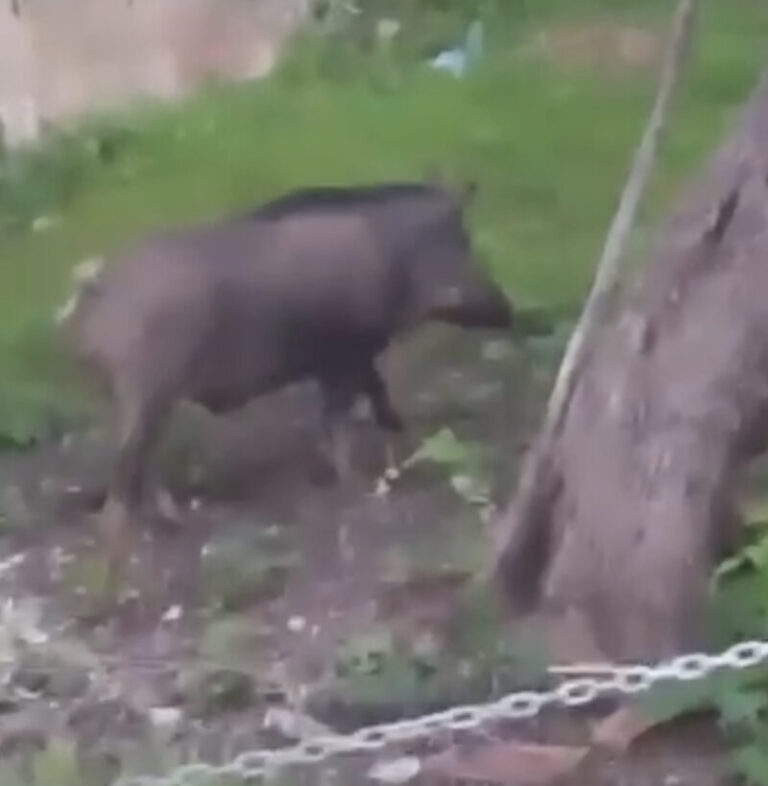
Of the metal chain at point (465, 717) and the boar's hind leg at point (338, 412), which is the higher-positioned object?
the boar's hind leg at point (338, 412)

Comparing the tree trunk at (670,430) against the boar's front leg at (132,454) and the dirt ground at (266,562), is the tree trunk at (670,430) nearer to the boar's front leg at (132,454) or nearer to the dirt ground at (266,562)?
the dirt ground at (266,562)

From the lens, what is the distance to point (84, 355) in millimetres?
5895

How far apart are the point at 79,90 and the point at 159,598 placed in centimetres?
524

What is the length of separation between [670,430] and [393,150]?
4.52 m

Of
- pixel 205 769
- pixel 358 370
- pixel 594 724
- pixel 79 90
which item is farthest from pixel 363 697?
pixel 79 90

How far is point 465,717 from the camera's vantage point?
421cm

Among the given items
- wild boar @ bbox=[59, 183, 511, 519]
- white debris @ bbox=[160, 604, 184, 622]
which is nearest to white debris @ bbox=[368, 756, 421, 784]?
white debris @ bbox=[160, 604, 184, 622]

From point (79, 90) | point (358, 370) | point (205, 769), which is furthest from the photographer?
point (79, 90)

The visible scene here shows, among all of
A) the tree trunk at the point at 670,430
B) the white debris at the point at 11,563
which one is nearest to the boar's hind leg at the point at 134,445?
the white debris at the point at 11,563

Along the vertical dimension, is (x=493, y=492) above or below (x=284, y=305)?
below

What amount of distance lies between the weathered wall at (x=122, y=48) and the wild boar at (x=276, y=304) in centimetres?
402

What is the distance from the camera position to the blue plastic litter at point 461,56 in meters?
10.1

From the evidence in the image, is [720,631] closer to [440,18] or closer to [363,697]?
[363,697]

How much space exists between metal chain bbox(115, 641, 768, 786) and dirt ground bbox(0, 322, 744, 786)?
139mm
